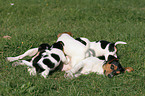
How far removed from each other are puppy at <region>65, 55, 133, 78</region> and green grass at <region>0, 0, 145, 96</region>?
4.2 inches

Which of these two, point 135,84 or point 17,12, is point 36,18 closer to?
point 17,12

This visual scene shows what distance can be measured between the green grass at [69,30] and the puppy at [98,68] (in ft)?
0.35

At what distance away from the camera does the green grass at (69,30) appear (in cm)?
283

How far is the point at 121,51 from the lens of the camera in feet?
13.7

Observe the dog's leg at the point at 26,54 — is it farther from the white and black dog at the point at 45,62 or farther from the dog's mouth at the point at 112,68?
the dog's mouth at the point at 112,68

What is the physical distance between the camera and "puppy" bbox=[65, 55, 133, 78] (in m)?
3.10

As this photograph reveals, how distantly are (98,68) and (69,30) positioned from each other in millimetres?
2419

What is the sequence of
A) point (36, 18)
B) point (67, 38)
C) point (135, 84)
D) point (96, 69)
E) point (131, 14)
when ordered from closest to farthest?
1. point (135, 84)
2. point (96, 69)
3. point (67, 38)
4. point (36, 18)
5. point (131, 14)

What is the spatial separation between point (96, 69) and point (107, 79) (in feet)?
1.16

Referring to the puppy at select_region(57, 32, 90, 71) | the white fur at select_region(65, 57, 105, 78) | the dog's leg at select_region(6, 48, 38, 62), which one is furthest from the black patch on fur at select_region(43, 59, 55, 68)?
the dog's leg at select_region(6, 48, 38, 62)

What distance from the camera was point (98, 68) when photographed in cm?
334

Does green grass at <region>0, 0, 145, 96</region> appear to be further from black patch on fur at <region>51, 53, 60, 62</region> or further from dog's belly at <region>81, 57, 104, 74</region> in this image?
black patch on fur at <region>51, 53, 60, 62</region>

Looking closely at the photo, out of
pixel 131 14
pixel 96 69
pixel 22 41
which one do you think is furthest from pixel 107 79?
pixel 131 14

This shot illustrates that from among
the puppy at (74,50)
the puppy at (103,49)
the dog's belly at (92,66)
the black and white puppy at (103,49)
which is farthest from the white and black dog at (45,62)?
the puppy at (103,49)
